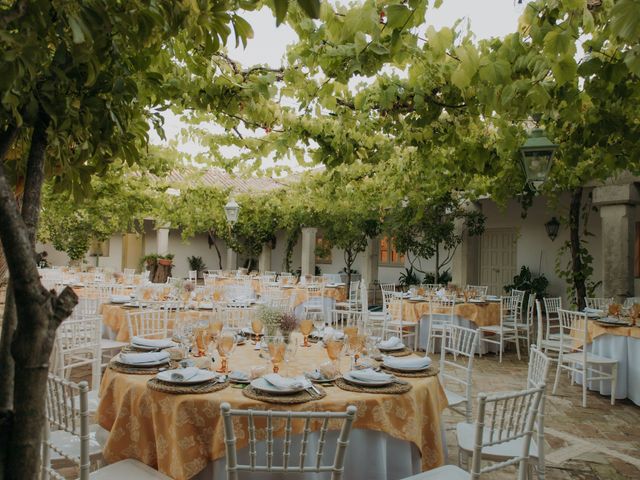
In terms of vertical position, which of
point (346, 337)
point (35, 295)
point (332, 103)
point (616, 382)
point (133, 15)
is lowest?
point (616, 382)

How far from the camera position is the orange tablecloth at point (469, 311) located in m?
7.60

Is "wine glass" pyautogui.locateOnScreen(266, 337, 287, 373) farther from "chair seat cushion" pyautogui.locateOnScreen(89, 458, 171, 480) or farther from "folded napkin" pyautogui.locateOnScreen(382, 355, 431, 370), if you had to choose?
"chair seat cushion" pyautogui.locateOnScreen(89, 458, 171, 480)

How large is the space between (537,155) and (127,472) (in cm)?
380

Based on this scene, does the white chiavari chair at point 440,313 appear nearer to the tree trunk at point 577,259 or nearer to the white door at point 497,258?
the tree trunk at point 577,259

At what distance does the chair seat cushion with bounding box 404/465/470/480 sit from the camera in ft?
8.12

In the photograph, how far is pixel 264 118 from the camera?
449 cm

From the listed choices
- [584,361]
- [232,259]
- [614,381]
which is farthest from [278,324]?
[232,259]

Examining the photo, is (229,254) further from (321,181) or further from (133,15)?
(133,15)

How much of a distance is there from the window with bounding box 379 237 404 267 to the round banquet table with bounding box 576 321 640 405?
A: 9.41 m

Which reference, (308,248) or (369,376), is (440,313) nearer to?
(369,376)

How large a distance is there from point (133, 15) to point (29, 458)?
3.70 ft

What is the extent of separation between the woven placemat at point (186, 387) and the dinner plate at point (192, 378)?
0.02m

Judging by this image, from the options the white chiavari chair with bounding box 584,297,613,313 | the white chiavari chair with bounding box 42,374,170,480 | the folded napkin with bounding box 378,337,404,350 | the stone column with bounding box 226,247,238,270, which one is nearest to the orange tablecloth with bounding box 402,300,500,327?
the white chiavari chair with bounding box 584,297,613,313

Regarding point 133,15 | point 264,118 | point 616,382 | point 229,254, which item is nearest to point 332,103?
point 264,118
